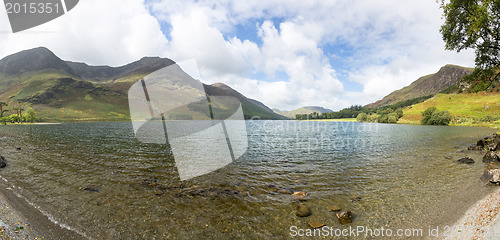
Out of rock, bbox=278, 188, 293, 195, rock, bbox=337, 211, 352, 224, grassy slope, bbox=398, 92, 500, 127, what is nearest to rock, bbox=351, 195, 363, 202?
rock, bbox=337, 211, 352, 224

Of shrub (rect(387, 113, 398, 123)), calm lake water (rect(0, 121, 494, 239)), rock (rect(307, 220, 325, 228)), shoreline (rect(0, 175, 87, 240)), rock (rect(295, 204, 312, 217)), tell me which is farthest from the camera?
shrub (rect(387, 113, 398, 123))

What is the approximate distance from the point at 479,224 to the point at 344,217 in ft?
19.4

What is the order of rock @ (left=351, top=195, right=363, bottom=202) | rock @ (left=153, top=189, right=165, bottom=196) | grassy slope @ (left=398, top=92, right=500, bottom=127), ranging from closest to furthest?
1. rock @ (left=351, top=195, right=363, bottom=202)
2. rock @ (left=153, top=189, right=165, bottom=196)
3. grassy slope @ (left=398, top=92, right=500, bottom=127)

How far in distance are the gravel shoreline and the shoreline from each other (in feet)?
60.1

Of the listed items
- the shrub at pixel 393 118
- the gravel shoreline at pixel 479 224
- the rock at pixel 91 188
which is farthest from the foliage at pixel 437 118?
the rock at pixel 91 188

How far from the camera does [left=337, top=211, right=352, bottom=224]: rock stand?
11570 millimetres

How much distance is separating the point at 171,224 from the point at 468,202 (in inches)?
771

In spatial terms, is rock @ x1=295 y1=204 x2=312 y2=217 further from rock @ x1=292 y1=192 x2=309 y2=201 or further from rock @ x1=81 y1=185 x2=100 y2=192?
rock @ x1=81 y1=185 x2=100 y2=192

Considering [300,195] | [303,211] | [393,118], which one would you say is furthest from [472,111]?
[303,211]

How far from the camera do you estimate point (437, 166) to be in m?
23.7

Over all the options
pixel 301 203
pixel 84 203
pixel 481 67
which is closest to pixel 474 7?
pixel 481 67

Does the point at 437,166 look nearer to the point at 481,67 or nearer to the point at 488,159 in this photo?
the point at 488,159

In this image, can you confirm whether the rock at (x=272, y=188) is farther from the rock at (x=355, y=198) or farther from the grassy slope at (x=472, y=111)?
the grassy slope at (x=472, y=111)

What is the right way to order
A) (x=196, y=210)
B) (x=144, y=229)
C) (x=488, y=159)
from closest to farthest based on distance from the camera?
1. (x=144, y=229)
2. (x=196, y=210)
3. (x=488, y=159)
